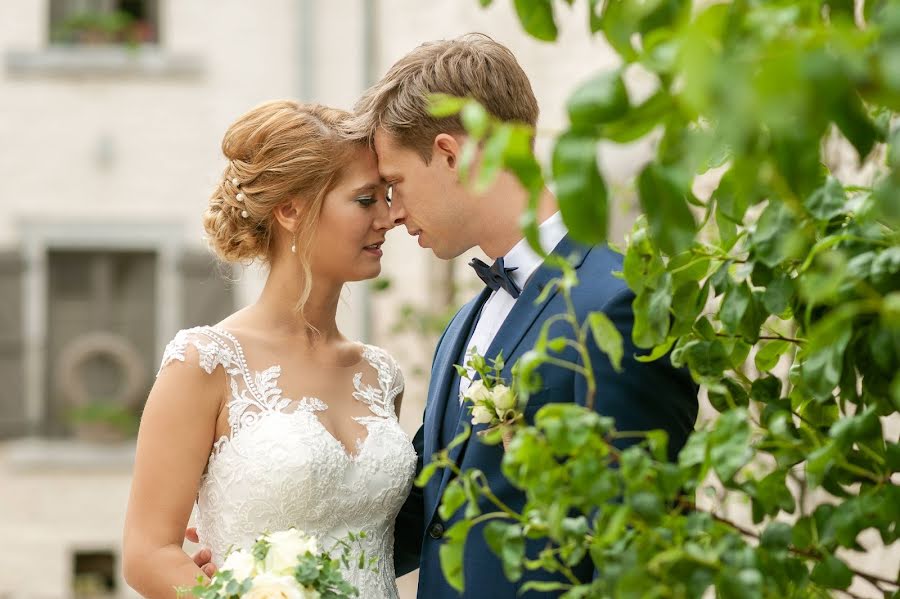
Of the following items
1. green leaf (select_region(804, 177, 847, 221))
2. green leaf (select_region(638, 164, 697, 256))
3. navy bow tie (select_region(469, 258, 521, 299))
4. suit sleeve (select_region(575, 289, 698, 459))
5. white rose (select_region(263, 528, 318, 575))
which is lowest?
white rose (select_region(263, 528, 318, 575))

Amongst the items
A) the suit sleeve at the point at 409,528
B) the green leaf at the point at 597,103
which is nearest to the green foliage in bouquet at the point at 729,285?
the green leaf at the point at 597,103

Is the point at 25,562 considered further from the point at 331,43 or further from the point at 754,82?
the point at 754,82

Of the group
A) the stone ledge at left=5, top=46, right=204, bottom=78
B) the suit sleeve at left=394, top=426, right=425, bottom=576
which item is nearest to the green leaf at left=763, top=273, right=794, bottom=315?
the suit sleeve at left=394, top=426, right=425, bottom=576

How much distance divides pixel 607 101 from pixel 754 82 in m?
0.17

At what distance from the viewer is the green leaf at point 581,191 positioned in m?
0.88

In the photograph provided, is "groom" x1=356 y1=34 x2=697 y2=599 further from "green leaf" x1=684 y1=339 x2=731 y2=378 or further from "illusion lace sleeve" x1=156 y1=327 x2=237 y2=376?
"green leaf" x1=684 y1=339 x2=731 y2=378

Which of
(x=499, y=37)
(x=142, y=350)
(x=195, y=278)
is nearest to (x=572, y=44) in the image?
(x=499, y=37)

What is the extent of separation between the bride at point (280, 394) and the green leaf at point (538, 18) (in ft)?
5.44

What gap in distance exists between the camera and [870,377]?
4.22 feet

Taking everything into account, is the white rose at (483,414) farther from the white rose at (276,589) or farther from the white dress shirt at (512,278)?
the white dress shirt at (512,278)

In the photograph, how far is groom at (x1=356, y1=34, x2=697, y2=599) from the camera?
7.70ft

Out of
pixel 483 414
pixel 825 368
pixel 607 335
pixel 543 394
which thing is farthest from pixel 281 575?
pixel 825 368

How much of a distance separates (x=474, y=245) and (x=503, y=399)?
30.7 inches

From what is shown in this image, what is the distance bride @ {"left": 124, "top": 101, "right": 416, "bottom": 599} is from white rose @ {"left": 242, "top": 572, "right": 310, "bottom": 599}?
78cm
